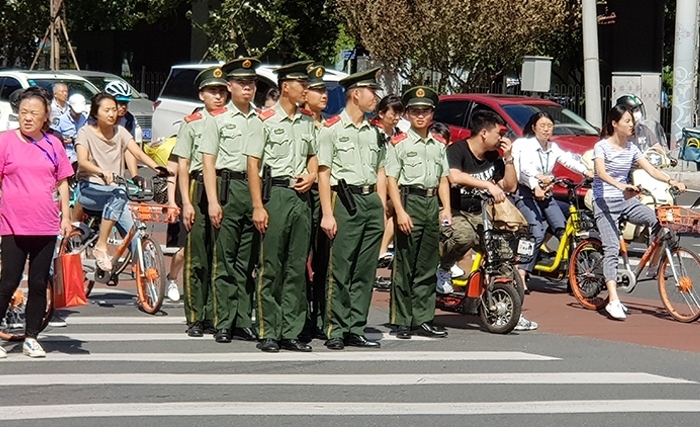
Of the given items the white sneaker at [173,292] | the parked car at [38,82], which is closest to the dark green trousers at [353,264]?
the white sneaker at [173,292]

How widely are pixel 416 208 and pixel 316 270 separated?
908 millimetres

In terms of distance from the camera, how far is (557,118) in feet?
70.9

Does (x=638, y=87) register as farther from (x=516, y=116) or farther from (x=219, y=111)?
(x=219, y=111)

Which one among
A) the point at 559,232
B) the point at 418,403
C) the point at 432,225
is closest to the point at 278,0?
the point at 559,232

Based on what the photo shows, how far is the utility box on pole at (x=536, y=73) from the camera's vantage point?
26125mm

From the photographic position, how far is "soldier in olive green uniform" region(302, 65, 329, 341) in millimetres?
9922

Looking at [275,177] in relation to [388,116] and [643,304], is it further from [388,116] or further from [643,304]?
[643,304]

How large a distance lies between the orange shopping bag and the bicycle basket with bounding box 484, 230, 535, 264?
10.8ft

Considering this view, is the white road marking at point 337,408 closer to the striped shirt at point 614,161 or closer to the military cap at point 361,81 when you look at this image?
the military cap at point 361,81

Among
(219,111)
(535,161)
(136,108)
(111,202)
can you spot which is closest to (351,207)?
(219,111)

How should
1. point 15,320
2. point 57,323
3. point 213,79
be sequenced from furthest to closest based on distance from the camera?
1. point 57,323
2. point 213,79
3. point 15,320

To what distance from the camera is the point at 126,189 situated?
1188cm

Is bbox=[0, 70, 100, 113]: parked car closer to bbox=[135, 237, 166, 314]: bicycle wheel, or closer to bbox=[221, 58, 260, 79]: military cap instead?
bbox=[135, 237, 166, 314]: bicycle wheel

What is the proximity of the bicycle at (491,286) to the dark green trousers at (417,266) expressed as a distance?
50 cm
